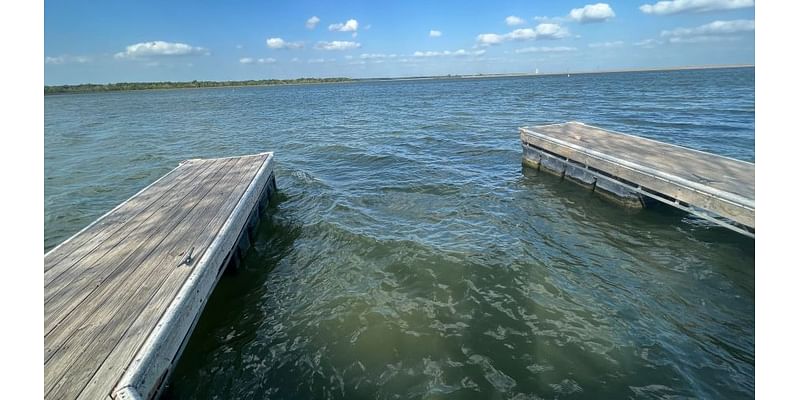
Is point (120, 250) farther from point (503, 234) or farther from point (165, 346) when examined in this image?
point (503, 234)

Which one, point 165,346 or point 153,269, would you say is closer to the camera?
point 165,346

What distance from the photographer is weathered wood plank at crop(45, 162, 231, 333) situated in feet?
12.8

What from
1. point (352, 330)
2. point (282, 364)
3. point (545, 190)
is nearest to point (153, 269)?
point (282, 364)

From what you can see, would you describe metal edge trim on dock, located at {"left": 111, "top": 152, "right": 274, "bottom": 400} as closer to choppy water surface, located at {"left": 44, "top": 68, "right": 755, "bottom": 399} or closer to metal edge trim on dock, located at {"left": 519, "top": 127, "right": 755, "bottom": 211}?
choppy water surface, located at {"left": 44, "top": 68, "right": 755, "bottom": 399}

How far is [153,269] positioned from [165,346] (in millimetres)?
1551

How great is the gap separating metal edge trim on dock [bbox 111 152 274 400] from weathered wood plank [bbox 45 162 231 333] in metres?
0.95

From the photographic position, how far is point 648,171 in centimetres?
785

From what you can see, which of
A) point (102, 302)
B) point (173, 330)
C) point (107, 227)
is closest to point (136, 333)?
point (173, 330)

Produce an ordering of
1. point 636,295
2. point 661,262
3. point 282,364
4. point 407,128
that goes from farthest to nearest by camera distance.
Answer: point 407,128, point 661,262, point 636,295, point 282,364

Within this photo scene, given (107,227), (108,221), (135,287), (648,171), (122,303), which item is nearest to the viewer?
(122,303)

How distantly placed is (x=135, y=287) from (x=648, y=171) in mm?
9470

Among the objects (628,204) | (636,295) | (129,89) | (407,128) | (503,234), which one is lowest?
(636,295)

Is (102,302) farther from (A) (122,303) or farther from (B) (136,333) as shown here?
(B) (136,333)

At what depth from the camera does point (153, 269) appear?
179 inches
